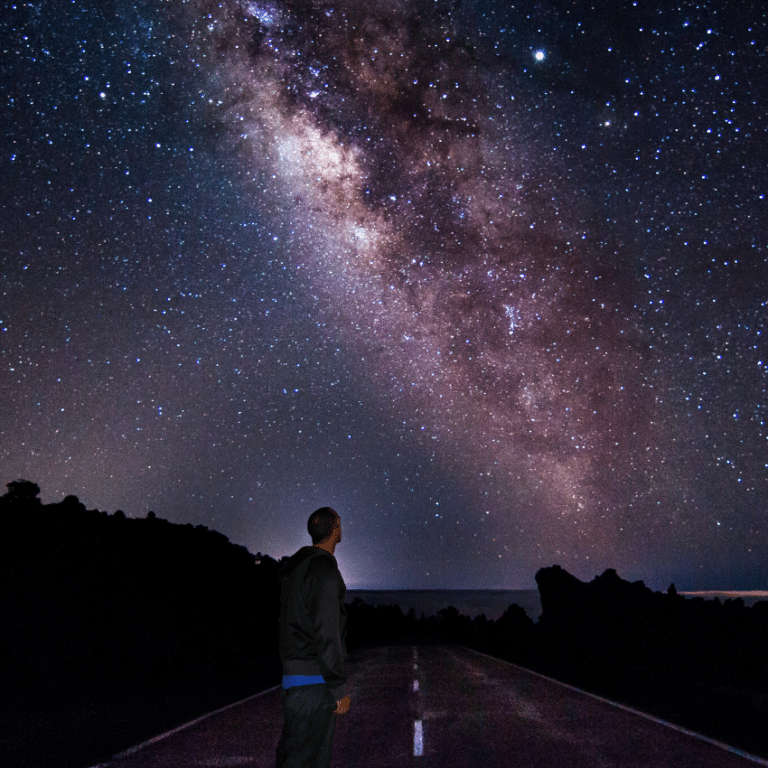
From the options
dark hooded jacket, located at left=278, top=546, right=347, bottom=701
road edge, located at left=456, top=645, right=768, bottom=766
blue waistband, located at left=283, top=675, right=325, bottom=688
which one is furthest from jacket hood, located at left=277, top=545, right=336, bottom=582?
road edge, located at left=456, top=645, right=768, bottom=766

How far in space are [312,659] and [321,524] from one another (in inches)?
27.7

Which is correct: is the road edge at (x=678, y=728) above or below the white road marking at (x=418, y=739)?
above

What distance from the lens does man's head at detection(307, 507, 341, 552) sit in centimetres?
370

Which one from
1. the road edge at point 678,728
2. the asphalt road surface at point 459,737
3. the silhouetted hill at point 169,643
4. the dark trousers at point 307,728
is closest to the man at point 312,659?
the dark trousers at point 307,728

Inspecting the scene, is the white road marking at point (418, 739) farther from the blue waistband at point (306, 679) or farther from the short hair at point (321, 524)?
the short hair at point (321, 524)

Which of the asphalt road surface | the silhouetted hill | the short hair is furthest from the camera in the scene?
the silhouetted hill

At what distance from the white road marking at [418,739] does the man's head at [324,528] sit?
4.41 m

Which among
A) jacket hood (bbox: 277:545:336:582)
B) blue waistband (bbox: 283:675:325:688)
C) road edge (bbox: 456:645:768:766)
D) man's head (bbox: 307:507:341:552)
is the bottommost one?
road edge (bbox: 456:645:768:766)

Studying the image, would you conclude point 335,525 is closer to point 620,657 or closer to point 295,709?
point 295,709

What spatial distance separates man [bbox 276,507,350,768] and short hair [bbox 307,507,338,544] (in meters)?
0.12

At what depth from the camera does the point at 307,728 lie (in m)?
3.42

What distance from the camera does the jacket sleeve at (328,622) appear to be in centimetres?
336

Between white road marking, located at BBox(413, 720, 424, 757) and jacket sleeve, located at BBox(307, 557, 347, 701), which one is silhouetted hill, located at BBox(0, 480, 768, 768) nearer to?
white road marking, located at BBox(413, 720, 424, 757)

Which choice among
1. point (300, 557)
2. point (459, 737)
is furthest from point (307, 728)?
point (459, 737)
